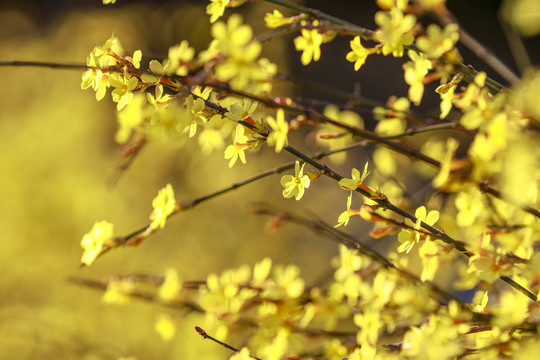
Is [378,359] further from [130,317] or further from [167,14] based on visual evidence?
[167,14]

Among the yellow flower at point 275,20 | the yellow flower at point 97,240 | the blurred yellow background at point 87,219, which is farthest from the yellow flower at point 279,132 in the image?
the blurred yellow background at point 87,219

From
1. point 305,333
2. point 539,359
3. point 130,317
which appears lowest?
point 130,317

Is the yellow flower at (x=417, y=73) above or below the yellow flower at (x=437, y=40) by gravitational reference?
below

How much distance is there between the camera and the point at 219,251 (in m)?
2.22

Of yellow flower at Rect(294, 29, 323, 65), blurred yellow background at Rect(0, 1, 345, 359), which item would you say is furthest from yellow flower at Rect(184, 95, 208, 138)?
blurred yellow background at Rect(0, 1, 345, 359)

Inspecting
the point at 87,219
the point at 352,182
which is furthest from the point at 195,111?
the point at 87,219

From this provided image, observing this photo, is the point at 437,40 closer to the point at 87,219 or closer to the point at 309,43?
the point at 309,43

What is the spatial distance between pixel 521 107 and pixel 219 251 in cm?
186

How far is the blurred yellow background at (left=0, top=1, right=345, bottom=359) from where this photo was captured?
1879mm

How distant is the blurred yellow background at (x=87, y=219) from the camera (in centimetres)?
188

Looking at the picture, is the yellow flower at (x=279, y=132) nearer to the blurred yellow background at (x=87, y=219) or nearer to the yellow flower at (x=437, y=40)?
the yellow flower at (x=437, y=40)

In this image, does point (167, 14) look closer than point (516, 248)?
No

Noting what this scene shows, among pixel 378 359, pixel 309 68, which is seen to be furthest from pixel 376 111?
pixel 309 68

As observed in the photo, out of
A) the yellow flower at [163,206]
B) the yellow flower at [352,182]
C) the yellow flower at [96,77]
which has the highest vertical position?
the yellow flower at [96,77]
